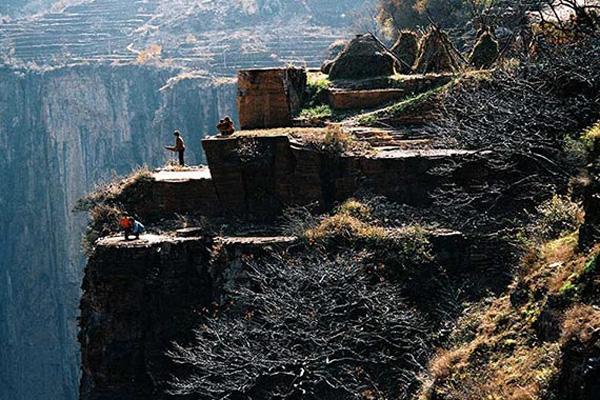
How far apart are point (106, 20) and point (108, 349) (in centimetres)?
6370

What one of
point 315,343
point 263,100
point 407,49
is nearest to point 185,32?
point 407,49

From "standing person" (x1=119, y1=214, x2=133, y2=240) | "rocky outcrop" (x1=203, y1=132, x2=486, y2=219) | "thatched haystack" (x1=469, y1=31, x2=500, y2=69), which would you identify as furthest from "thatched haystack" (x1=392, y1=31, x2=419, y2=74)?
"standing person" (x1=119, y1=214, x2=133, y2=240)

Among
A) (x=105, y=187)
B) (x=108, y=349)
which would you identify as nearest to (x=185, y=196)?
(x=105, y=187)

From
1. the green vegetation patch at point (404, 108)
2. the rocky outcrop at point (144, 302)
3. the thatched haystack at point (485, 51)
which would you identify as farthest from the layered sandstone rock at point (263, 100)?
the rocky outcrop at point (144, 302)

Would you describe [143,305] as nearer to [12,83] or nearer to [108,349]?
[108,349]

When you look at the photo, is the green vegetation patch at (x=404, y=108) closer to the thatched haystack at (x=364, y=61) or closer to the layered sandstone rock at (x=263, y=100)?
the layered sandstone rock at (x=263, y=100)

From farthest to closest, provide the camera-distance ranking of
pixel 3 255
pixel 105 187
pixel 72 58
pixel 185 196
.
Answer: pixel 72 58 < pixel 3 255 < pixel 105 187 < pixel 185 196

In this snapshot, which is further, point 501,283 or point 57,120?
point 57,120

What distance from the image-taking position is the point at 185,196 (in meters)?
15.8

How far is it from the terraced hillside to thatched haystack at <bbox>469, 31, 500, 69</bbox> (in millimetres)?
35566

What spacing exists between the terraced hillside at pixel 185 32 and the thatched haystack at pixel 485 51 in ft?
117

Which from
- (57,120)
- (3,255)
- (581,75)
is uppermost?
(581,75)

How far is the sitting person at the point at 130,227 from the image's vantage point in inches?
548

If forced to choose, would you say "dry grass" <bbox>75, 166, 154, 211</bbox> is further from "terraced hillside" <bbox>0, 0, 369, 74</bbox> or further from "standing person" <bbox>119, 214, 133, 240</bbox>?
"terraced hillside" <bbox>0, 0, 369, 74</bbox>
